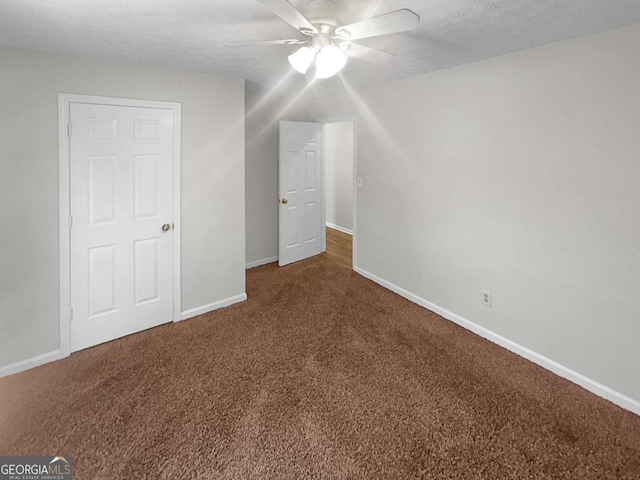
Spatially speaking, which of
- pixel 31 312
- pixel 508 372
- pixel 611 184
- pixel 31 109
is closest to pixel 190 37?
pixel 31 109

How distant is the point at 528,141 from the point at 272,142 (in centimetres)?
312

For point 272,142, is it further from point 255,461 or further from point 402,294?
point 255,461

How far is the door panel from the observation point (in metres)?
2.62

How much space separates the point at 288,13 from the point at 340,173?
5727 millimetres

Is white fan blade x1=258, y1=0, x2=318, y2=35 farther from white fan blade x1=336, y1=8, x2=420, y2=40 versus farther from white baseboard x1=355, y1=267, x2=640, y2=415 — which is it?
white baseboard x1=355, y1=267, x2=640, y2=415

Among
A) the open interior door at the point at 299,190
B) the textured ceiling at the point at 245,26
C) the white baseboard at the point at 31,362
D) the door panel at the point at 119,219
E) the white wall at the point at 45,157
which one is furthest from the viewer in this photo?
the open interior door at the point at 299,190

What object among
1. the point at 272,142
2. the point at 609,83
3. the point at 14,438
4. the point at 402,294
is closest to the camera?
the point at 14,438

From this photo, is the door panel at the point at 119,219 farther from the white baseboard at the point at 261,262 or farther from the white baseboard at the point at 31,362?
the white baseboard at the point at 261,262

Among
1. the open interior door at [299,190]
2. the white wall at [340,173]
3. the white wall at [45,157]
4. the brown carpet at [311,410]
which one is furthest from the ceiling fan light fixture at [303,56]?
the white wall at [340,173]

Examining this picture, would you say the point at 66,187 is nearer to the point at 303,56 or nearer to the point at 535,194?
the point at 303,56

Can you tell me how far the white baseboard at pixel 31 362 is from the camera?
242 cm

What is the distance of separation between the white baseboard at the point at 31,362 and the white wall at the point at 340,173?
5.22m

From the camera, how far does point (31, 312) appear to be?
8.16 ft

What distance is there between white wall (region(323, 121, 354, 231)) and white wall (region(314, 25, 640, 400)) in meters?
3.12
